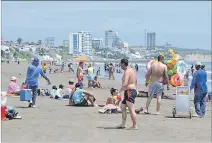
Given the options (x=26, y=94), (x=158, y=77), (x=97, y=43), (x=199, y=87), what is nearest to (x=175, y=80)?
(x=199, y=87)

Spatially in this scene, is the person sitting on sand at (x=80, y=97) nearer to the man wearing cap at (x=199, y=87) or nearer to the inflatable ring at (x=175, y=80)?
the man wearing cap at (x=199, y=87)

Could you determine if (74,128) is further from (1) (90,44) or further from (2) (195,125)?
(1) (90,44)

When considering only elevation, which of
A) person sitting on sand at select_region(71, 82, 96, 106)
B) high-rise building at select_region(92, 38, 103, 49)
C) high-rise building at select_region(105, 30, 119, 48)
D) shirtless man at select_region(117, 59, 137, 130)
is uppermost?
high-rise building at select_region(105, 30, 119, 48)

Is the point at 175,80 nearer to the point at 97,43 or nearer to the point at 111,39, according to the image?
the point at 97,43

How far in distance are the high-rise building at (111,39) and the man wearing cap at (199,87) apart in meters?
44.6

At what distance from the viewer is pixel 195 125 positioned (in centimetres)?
1117

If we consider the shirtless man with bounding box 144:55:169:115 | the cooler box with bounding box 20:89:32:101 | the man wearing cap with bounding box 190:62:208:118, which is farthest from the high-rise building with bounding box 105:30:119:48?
the shirtless man with bounding box 144:55:169:115

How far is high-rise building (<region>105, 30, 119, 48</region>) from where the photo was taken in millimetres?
59344

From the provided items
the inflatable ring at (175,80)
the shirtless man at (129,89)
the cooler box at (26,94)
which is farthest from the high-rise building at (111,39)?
the shirtless man at (129,89)

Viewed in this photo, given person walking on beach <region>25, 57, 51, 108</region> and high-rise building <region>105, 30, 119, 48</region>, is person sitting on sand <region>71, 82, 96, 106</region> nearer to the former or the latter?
person walking on beach <region>25, 57, 51, 108</region>

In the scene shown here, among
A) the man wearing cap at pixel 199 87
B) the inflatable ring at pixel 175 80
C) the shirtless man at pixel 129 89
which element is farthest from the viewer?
the inflatable ring at pixel 175 80

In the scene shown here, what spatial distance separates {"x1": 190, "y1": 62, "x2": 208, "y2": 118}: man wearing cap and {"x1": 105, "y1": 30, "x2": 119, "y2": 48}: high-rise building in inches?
1755

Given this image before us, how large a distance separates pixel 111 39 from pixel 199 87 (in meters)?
51.3

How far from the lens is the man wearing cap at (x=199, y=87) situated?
12.8 metres
